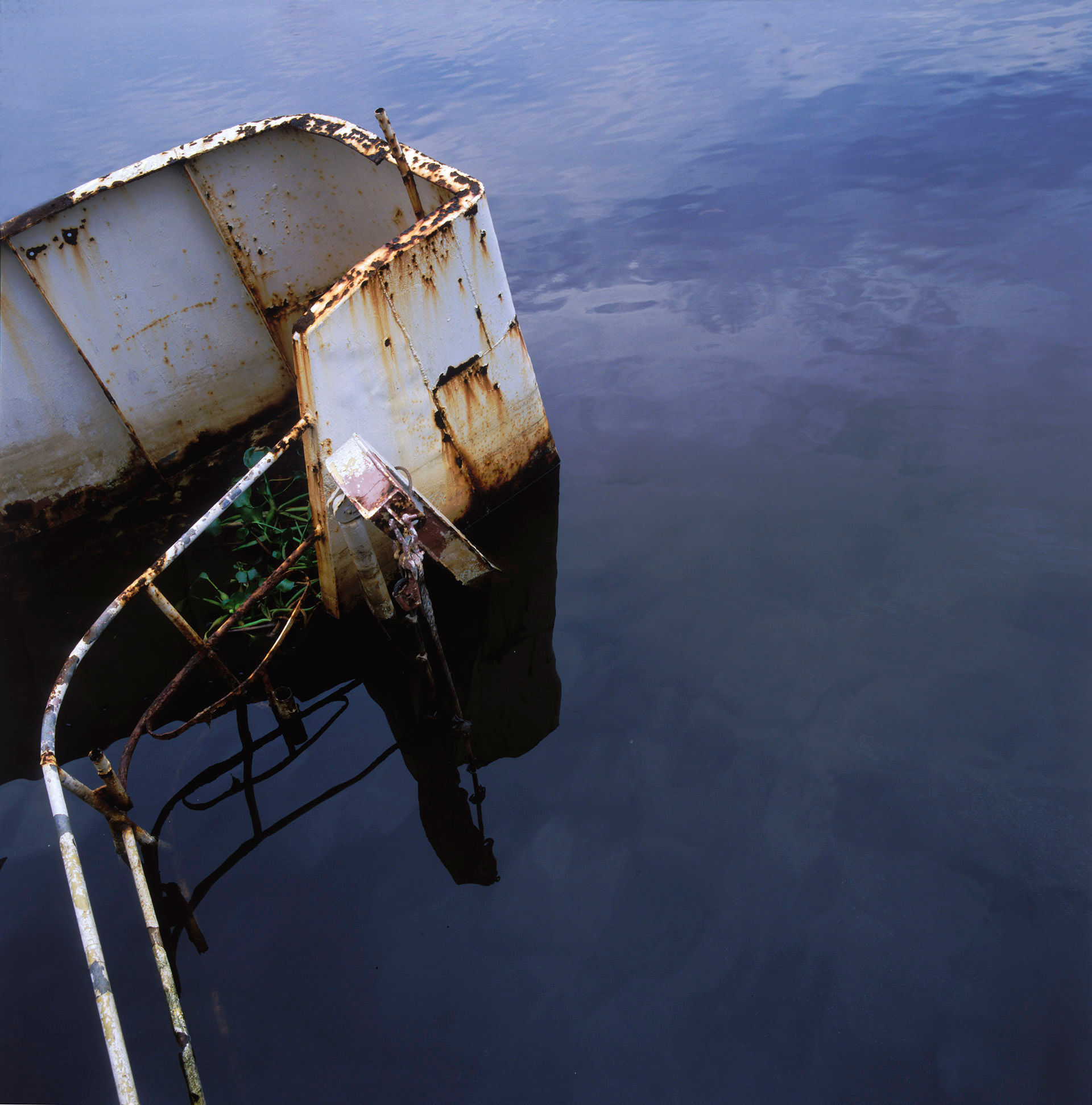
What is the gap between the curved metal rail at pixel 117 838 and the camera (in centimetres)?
215

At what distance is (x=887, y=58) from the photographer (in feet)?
36.2

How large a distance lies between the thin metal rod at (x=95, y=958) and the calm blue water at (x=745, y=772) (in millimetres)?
850

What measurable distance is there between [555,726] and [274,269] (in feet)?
12.9

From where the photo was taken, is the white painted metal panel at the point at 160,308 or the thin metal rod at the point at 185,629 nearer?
the thin metal rod at the point at 185,629

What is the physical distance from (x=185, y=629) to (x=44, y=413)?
2.63 metres

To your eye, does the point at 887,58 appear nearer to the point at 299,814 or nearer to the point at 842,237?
the point at 842,237

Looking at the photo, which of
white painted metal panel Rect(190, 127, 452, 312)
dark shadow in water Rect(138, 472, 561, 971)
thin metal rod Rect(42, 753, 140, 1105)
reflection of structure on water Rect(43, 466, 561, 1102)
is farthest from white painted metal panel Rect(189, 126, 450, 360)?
thin metal rod Rect(42, 753, 140, 1105)

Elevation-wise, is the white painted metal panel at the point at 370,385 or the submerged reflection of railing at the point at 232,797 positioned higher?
the white painted metal panel at the point at 370,385

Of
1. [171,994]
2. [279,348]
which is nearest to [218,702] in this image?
[171,994]

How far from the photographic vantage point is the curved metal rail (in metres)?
2.15

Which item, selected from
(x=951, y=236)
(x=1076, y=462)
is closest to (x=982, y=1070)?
(x=1076, y=462)

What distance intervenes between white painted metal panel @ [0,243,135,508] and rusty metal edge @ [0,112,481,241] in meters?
0.35

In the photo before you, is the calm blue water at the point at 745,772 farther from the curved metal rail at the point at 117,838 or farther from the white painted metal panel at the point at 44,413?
the white painted metal panel at the point at 44,413

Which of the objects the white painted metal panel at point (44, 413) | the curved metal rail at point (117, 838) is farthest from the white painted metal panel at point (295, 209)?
the curved metal rail at point (117, 838)
